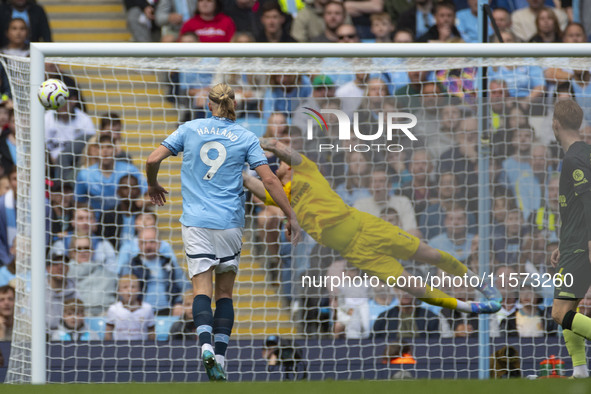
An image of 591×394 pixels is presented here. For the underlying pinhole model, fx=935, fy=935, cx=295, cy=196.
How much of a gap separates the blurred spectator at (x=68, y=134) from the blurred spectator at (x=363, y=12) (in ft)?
10.4

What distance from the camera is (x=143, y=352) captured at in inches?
282

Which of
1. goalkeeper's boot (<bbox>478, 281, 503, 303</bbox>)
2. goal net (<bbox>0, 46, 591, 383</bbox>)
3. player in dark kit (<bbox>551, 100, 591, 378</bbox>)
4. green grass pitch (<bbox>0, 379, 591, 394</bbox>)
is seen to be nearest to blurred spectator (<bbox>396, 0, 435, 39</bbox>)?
goal net (<bbox>0, 46, 591, 383</bbox>)

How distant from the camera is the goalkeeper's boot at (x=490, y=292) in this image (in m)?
6.95

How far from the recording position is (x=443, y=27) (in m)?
9.27

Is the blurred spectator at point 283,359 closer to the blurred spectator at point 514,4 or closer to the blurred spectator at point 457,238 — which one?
the blurred spectator at point 457,238

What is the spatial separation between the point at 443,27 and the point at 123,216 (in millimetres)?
3854

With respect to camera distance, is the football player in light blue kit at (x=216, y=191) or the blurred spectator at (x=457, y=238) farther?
the blurred spectator at (x=457, y=238)

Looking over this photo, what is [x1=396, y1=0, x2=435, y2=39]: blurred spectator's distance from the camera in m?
9.46

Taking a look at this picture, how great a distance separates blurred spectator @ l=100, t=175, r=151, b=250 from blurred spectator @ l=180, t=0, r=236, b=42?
249cm

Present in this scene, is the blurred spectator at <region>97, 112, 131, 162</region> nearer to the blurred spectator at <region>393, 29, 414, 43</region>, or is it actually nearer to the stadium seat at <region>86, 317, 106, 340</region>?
the stadium seat at <region>86, 317, 106, 340</region>

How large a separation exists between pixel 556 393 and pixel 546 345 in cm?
336

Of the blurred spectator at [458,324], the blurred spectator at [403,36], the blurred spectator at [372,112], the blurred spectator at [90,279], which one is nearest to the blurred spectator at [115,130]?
the blurred spectator at [90,279]

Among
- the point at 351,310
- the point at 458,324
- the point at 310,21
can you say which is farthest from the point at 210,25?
the point at 458,324

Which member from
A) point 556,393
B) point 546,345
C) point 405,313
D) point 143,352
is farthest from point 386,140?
point 556,393
